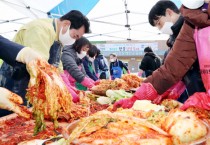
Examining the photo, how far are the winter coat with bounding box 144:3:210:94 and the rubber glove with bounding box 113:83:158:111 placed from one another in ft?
0.16

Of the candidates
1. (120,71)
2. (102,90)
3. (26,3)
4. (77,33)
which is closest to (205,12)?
(102,90)

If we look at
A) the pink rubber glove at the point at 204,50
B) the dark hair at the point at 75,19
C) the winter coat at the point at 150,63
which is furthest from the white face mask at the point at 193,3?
the winter coat at the point at 150,63

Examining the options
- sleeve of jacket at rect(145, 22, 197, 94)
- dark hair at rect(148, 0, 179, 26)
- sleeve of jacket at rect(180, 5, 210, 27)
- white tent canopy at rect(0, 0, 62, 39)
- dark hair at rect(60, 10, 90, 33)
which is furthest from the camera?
white tent canopy at rect(0, 0, 62, 39)

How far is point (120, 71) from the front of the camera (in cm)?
1062

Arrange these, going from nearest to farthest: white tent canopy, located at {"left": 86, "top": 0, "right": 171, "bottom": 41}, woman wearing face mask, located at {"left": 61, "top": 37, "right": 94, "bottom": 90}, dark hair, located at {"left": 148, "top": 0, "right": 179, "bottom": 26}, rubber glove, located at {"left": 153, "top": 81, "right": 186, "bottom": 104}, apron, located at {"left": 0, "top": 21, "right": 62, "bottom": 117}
Answer: 1. rubber glove, located at {"left": 153, "top": 81, "right": 186, "bottom": 104}
2. apron, located at {"left": 0, "top": 21, "right": 62, "bottom": 117}
3. dark hair, located at {"left": 148, "top": 0, "right": 179, "bottom": 26}
4. woman wearing face mask, located at {"left": 61, "top": 37, "right": 94, "bottom": 90}
5. white tent canopy, located at {"left": 86, "top": 0, "right": 171, "bottom": 41}

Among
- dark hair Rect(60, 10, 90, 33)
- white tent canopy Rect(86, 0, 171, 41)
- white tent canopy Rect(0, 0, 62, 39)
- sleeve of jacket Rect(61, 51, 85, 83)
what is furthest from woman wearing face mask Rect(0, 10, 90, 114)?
white tent canopy Rect(86, 0, 171, 41)

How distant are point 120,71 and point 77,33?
7.06 m

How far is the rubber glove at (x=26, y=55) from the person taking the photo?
193 centimetres

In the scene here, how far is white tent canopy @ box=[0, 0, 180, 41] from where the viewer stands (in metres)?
8.59

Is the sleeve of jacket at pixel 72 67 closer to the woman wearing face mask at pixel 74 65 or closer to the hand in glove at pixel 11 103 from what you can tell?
the woman wearing face mask at pixel 74 65

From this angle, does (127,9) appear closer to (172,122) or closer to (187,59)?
(187,59)

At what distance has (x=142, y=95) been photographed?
2.34 metres

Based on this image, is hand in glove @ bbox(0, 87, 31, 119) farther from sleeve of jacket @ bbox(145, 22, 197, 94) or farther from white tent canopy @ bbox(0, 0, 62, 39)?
white tent canopy @ bbox(0, 0, 62, 39)

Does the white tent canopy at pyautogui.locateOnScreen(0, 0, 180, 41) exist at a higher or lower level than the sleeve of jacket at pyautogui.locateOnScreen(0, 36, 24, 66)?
higher
